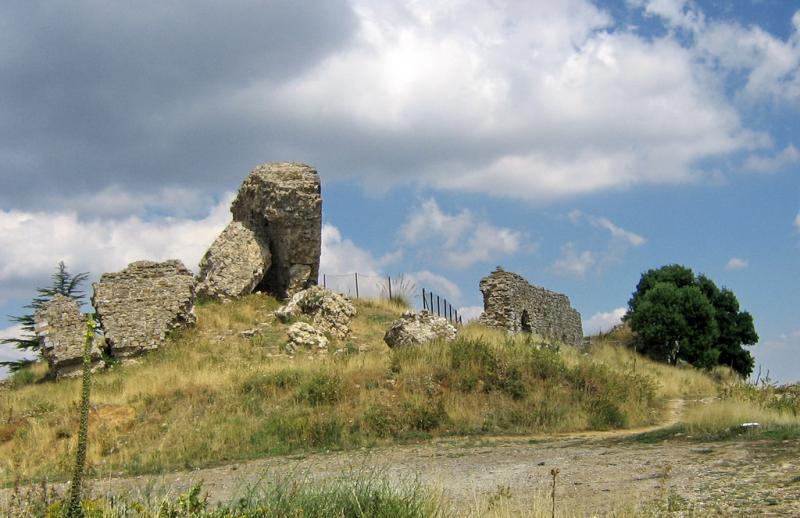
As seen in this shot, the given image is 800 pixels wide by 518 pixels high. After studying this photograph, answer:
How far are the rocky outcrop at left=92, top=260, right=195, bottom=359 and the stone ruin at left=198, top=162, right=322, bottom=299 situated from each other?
2.86 metres

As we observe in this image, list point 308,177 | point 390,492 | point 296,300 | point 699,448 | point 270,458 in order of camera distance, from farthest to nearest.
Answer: point 308,177, point 296,300, point 270,458, point 699,448, point 390,492

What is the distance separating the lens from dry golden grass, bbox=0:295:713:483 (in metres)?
14.4

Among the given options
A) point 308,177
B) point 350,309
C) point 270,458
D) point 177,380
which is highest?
point 308,177

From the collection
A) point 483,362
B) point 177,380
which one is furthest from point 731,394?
point 177,380

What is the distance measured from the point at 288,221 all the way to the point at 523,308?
35.5ft

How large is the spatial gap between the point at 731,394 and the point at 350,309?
12.0 m

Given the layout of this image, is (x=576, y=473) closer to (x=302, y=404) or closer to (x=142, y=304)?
(x=302, y=404)

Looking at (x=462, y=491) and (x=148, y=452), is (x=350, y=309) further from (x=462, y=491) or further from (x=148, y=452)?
(x=462, y=491)

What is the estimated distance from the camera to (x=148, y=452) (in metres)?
14.0

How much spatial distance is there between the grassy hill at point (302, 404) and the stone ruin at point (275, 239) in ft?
18.3

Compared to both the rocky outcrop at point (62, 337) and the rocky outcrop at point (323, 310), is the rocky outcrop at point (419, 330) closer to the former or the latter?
the rocky outcrop at point (323, 310)

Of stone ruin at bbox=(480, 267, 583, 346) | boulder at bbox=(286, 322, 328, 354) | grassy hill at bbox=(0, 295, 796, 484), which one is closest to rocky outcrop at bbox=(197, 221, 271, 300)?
boulder at bbox=(286, 322, 328, 354)

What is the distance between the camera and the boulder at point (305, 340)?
2161 centimetres

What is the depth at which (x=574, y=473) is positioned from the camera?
943 cm
